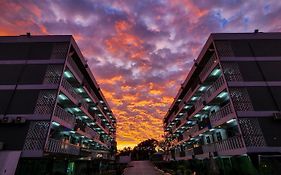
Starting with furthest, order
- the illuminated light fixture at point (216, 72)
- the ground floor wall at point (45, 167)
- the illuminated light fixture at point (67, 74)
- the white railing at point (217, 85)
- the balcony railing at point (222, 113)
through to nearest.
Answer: the illuminated light fixture at point (67, 74) < the illuminated light fixture at point (216, 72) < the white railing at point (217, 85) < the balcony railing at point (222, 113) < the ground floor wall at point (45, 167)

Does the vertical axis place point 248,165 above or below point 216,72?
below

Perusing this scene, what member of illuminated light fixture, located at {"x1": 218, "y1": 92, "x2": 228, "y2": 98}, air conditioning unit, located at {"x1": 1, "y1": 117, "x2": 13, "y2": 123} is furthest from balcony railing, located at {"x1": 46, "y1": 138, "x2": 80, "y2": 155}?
illuminated light fixture, located at {"x1": 218, "y1": 92, "x2": 228, "y2": 98}

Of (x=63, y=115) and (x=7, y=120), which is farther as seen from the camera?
(x=63, y=115)

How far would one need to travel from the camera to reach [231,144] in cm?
2123

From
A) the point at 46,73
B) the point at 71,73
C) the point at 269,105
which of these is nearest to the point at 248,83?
the point at 269,105

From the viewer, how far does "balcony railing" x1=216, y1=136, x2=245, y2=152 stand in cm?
1968

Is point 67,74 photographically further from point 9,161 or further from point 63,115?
point 9,161

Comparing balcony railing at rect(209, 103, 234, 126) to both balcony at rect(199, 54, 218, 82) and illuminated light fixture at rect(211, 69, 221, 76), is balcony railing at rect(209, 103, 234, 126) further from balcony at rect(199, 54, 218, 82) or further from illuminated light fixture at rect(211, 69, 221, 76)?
balcony at rect(199, 54, 218, 82)

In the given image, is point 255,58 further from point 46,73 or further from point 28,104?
point 28,104

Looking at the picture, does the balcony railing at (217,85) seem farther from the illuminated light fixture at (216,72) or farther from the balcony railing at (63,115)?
the balcony railing at (63,115)

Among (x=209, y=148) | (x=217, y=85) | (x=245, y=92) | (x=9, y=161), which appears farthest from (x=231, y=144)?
(x=9, y=161)

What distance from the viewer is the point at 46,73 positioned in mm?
23781

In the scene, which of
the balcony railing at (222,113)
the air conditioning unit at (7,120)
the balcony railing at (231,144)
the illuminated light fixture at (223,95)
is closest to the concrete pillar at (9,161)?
the air conditioning unit at (7,120)

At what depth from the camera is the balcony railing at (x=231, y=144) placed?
64.6 feet
